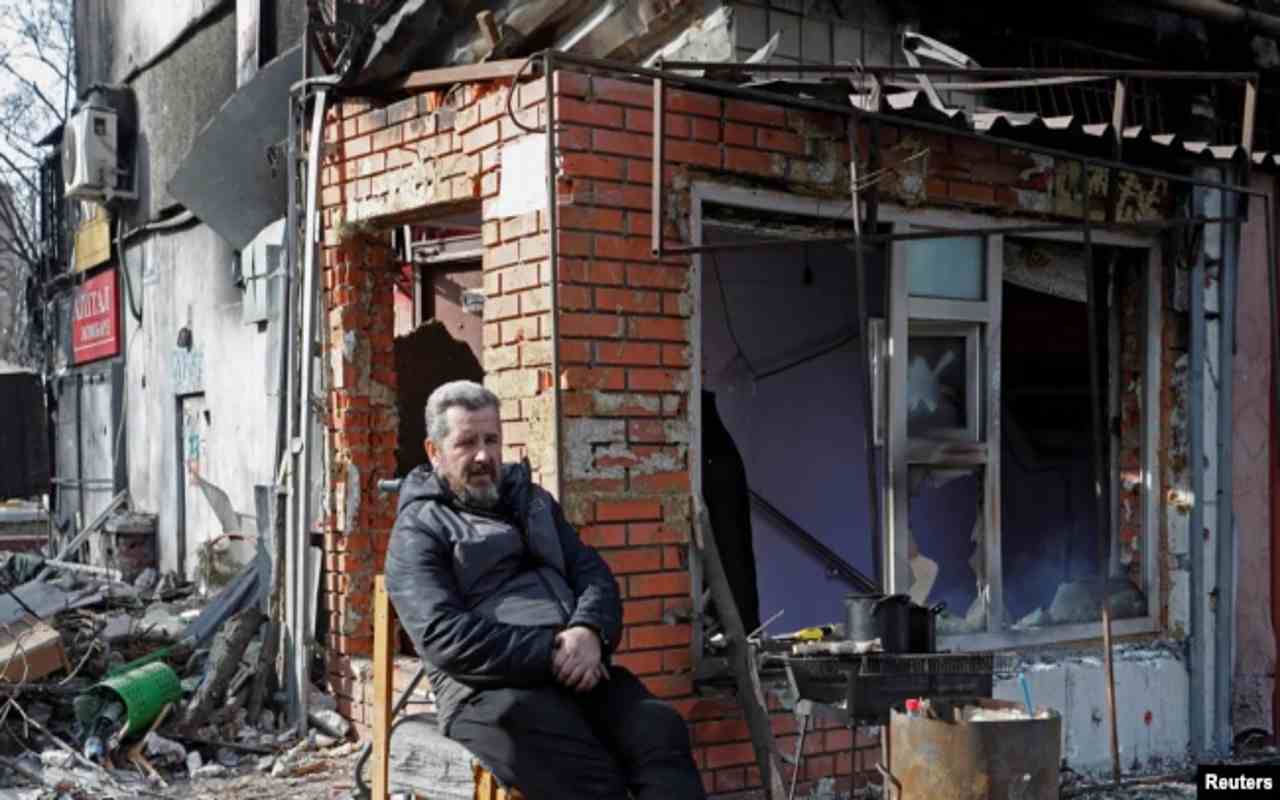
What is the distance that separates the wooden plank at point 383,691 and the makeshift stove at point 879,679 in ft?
3.93

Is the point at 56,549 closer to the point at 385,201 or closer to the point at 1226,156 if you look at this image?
the point at 385,201

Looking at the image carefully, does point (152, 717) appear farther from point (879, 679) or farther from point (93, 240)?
point (93, 240)

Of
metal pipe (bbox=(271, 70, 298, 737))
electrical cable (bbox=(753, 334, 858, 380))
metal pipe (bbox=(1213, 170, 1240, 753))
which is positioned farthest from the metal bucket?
metal pipe (bbox=(271, 70, 298, 737))

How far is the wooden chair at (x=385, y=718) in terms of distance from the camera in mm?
3965

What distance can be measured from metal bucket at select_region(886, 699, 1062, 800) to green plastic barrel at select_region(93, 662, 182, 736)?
3487 mm

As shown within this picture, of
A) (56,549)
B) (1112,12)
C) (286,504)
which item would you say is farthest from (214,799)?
(56,549)

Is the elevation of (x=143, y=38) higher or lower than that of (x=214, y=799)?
higher

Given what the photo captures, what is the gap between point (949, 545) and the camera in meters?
6.59

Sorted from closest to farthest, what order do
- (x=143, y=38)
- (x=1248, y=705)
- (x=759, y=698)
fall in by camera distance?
(x=759, y=698), (x=1248, y=705), (x=143, y=38)

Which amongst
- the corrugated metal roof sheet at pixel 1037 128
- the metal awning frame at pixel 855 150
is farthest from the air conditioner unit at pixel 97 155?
the corrugated metal roof sheet at pixel 1037 128

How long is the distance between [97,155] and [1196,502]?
30.4ft

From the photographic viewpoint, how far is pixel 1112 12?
21.6ft

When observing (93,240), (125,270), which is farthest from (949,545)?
(93,240)

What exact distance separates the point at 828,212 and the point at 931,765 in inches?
84.9
